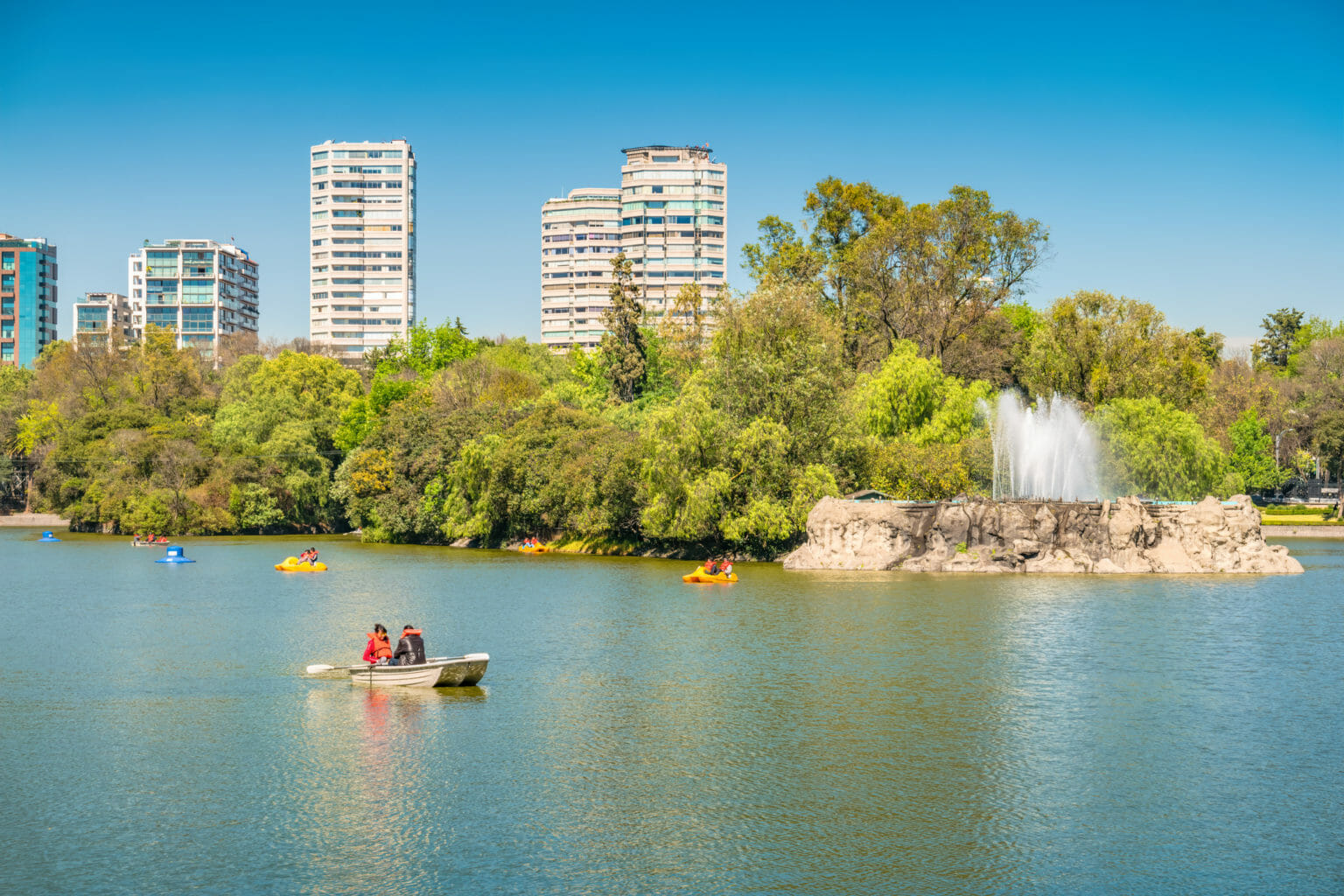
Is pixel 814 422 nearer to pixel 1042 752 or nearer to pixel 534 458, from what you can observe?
pixel 534 458

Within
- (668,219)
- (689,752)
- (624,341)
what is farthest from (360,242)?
(689,752)

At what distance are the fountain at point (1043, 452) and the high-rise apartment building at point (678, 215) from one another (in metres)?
97.6

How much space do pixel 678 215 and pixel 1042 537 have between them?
383 ft

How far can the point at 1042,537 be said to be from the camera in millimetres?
57969

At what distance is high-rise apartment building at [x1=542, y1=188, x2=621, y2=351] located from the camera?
174 meters

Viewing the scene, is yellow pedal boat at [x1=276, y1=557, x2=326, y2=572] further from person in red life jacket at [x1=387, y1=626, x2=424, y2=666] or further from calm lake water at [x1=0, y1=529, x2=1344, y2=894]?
person in red life jacket at [x1=387, y1=626, x2=424, y2=666]

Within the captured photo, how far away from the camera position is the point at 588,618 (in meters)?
41.6

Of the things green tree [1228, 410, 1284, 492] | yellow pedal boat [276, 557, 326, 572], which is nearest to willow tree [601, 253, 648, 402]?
yellow pedal boat [276, 557, 326, 572]

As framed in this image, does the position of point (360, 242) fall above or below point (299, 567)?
above

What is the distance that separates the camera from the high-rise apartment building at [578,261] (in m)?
174

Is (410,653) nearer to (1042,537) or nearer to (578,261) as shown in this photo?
(1042,537)

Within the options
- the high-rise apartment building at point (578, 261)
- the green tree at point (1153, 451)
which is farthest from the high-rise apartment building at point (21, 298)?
the green tree at point (1153, 451)

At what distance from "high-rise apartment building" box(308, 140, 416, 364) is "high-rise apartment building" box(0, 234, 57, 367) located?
46454 millimetres

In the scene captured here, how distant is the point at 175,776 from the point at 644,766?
8.83 metres
